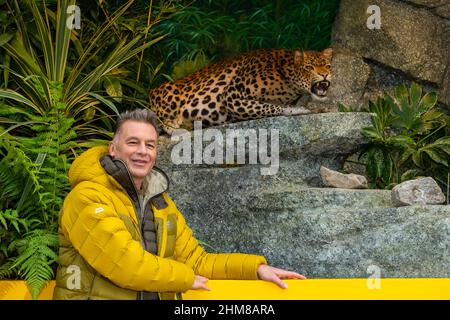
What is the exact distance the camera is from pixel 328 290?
3.80 metres

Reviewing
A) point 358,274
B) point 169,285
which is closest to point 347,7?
point 358,274

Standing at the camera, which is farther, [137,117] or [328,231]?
[328,231]

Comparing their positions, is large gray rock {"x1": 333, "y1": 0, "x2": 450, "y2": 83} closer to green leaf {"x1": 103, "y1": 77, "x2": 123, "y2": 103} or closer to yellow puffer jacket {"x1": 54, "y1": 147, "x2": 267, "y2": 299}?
green leaf {"x1": 103, "y1": 77, "x2": 123, "y2": 103}

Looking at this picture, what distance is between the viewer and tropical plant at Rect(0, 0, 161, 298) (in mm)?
4496

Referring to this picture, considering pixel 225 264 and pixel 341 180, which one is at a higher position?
pixel 341 180

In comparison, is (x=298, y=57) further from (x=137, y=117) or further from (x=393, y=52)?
(x=137, y=117)

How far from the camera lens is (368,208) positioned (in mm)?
5078

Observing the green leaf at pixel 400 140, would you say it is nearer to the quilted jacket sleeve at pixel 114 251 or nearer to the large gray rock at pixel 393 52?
the large gray rock at pixel 393 52

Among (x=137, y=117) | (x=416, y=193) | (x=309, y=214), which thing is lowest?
(x=309, y=214)

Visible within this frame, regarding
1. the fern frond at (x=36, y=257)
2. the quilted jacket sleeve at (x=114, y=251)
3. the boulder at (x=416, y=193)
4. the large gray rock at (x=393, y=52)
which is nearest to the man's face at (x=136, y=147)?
the quilted jacket sleeve at (x=114, y=251)

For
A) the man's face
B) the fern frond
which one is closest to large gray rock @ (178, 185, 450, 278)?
the fern frond
